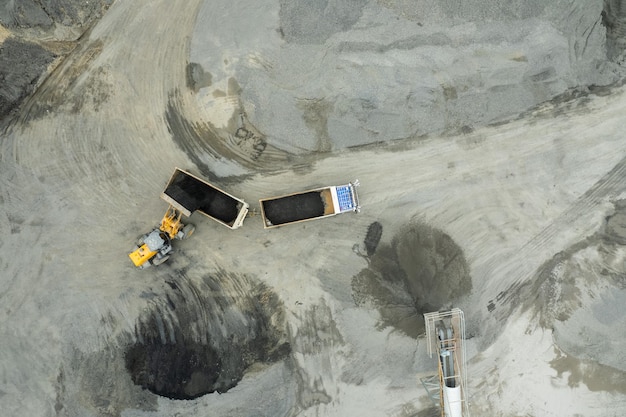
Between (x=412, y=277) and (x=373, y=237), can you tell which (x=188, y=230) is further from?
(x=412, y=277)

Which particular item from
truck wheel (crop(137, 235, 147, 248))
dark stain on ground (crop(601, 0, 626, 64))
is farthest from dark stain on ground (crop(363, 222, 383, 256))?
dark stain on ground (crop(601, 0, 626, 64))

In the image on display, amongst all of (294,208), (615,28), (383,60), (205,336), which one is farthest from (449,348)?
(615,28)

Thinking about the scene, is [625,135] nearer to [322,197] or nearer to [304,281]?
[322,197]

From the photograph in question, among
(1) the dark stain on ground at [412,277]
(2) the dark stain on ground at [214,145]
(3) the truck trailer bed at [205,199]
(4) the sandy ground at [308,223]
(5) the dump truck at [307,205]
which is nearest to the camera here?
(3) the truck trailer bed at [205,199]

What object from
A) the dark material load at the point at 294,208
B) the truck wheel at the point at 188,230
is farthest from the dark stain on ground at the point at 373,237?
the truck wheel at the point at 188,230

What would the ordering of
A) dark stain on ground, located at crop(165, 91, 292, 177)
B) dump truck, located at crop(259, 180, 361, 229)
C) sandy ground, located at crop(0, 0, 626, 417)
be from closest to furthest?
dump truck, located at crop(259, 180, 361, 229)
sandy ground, located at crop(0, 0, 626, 417)
dark stain on ground, located at crop(165, 91, 292, 177)

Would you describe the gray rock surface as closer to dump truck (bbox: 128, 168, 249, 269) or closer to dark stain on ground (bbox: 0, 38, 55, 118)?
dump truck (bbox: 128, 168, 249, 269)

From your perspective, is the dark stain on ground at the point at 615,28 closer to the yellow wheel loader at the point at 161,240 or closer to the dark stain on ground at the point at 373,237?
the dark stain on ground at the point at 373,237
